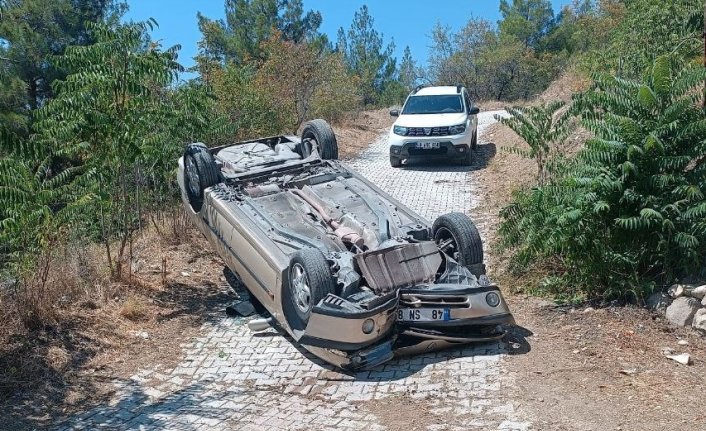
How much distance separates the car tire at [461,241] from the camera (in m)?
7.00

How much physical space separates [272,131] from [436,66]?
79.7 feet

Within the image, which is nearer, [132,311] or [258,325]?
[258,325]

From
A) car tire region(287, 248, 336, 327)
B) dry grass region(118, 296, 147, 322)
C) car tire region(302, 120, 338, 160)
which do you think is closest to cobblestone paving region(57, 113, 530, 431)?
car tire region(287, 248, 336, 327)

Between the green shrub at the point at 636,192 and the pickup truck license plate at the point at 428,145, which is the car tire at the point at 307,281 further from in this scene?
the pickup truck license plate at the point at 428,145

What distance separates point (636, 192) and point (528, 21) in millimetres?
43715

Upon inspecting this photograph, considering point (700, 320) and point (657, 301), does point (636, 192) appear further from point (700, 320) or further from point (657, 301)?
point (700, 320)

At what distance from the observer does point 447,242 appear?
→ 7.23 metres

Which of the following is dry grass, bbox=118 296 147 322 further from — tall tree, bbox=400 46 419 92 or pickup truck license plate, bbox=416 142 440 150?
tall tree, bbox=400 46 419 92

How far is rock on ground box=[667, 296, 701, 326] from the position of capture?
21.1ft

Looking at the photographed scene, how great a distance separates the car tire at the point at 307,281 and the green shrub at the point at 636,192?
2540 millimetres

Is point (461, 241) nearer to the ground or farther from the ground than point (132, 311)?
farther from the ground

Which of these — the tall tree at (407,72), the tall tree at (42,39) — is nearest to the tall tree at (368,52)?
the tall tree at (407,72)

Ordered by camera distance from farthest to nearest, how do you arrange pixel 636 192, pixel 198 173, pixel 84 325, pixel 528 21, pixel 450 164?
pixel 528 21 → pixel 450 164 → pixel 198 173 → pixel 84 325 → pixel 636 192

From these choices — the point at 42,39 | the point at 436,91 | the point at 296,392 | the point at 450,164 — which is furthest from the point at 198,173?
the point at 42,39
